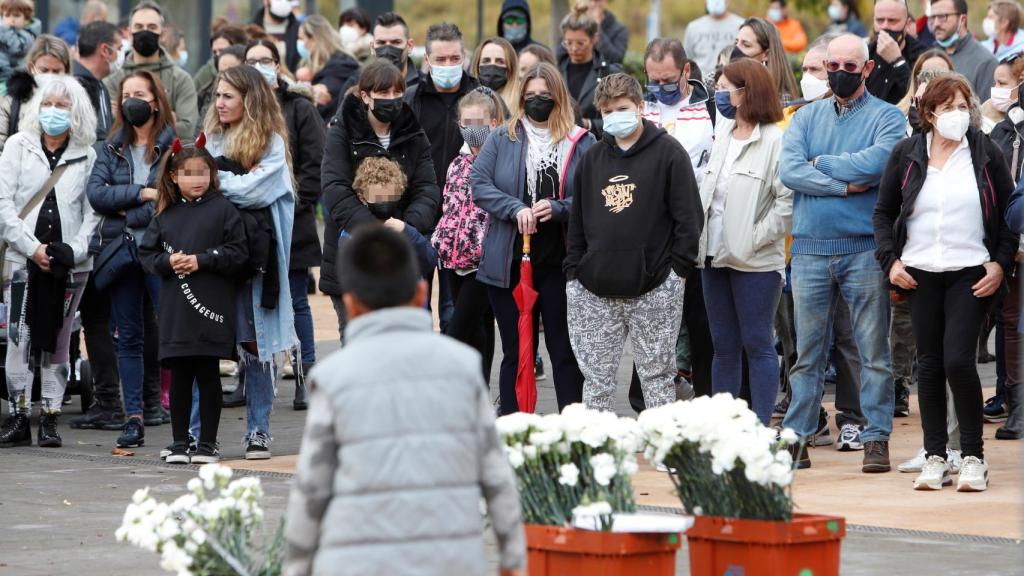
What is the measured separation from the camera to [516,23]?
14.6m

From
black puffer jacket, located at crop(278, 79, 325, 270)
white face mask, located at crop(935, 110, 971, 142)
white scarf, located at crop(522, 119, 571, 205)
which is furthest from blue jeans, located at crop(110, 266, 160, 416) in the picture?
white face mask, located at crop(935, 110, 971, 142)

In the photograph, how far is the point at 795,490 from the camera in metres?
8.55

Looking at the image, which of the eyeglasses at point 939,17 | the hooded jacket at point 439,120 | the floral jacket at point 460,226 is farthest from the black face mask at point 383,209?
the eyeglasses at point 939,17

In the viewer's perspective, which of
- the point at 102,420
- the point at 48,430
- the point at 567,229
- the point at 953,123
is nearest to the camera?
the point at 953,123

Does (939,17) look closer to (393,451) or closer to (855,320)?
(855,320)

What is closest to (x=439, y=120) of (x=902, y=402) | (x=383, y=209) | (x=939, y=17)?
(x=383, y=209)

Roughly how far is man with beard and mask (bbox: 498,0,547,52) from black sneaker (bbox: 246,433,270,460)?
570 centimetres

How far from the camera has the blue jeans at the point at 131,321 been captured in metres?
10.5

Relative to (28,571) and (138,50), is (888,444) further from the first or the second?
(138,50)

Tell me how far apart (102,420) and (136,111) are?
2.08 m

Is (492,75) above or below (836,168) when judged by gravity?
above

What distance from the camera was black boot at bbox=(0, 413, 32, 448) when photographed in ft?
34.0

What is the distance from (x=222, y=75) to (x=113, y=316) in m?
1.81

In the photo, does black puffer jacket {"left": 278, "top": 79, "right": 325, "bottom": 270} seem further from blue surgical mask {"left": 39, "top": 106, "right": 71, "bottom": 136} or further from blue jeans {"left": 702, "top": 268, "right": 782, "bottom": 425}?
blue jeans {"left": 702, "top": 268, "right": 782, "bottom": 425}
